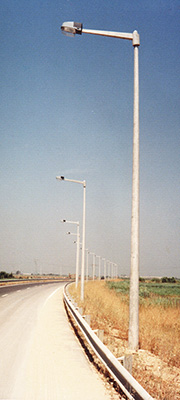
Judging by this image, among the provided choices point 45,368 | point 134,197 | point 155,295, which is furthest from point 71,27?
point 155,295

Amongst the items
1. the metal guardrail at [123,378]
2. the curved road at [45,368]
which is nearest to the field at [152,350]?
the metal guardrail at [123,378]

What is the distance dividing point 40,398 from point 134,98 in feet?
24.6

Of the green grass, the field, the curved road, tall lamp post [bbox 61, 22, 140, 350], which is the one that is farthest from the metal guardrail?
the green grass

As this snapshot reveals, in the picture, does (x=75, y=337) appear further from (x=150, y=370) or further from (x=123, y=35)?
(x=123, y=35)

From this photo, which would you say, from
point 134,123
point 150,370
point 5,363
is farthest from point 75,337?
point 134,123

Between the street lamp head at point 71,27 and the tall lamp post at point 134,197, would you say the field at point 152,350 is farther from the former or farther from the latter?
the street lamp head at point 71,27

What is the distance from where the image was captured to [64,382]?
5.62 meters

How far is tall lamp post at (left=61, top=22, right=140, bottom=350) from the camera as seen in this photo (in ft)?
26.1

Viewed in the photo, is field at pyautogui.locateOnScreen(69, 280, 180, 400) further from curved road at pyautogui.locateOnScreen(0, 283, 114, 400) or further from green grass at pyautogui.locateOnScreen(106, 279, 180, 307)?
green grass at pyautogui.locateOnScreen(106, 279, 180, 307)

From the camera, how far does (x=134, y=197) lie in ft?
28.9

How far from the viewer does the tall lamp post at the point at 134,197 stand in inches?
313

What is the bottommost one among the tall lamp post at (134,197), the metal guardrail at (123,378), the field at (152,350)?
the field at (152,350)

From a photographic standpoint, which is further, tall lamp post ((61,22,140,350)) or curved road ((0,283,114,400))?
tall lamp post ((61,22,140,350))

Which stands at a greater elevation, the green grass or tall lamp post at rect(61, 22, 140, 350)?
tall lamp post at rect(61, 22, 140, 350)
